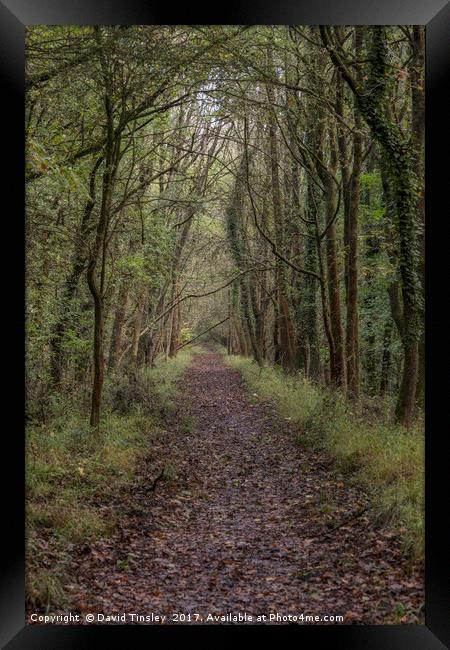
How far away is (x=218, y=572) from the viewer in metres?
6.27

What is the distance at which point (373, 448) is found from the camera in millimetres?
9461

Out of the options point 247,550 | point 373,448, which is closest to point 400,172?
point 373,448

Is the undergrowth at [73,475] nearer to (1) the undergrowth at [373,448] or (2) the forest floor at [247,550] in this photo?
(2) the forest floor at [247,550]

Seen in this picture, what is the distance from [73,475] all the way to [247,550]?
10.3 ft

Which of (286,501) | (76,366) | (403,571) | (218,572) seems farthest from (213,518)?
(76,366)

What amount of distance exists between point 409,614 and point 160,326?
71.0ft

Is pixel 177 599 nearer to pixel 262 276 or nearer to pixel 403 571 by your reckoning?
pixel 403 571

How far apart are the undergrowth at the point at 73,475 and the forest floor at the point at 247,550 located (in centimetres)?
24

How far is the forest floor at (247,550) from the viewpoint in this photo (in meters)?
5.37

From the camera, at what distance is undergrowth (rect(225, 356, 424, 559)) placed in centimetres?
676

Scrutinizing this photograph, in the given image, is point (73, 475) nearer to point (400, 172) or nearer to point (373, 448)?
point (373, 448)
